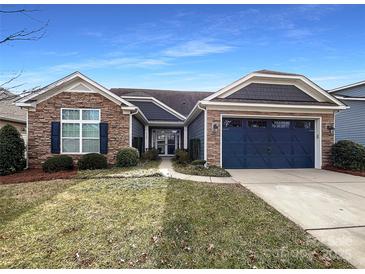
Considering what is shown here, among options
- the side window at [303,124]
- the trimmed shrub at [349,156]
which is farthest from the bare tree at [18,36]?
the trimmed shrub at [349,156]

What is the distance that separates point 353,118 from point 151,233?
685 inches

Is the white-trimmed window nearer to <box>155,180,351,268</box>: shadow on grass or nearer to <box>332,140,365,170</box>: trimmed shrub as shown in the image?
<box>155,180,351,268</box>: shadow on grass

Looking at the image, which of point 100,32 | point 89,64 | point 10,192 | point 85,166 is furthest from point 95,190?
point 89,64

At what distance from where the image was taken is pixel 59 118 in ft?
41.1

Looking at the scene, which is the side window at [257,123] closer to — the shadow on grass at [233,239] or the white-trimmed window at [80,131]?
the shadow on grass at [233,239]

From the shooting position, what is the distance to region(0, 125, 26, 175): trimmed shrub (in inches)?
421

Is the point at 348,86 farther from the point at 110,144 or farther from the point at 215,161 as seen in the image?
the point at 110,144

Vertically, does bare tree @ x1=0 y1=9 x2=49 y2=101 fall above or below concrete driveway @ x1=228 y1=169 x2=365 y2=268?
above

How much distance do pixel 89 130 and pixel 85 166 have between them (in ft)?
6.69

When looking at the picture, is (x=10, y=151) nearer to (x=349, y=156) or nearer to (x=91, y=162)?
(x=91, y=162)

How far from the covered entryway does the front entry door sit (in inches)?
422

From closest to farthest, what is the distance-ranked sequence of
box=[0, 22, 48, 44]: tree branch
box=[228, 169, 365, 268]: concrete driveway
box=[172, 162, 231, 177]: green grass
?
1. box=[0, 22, 48, 44]: tree branch
2. box=[228, 169, 365, 268]: concrete driveway
3. box=[172, 162, 231, 177]: green grass

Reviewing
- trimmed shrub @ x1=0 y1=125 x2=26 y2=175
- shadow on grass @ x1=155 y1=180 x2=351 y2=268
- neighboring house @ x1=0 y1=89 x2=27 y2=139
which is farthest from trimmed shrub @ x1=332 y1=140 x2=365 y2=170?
neighboring house @ x1=0 y1=89 x2=27 y2=139

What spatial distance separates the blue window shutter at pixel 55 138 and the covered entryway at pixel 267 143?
827 centimetres
